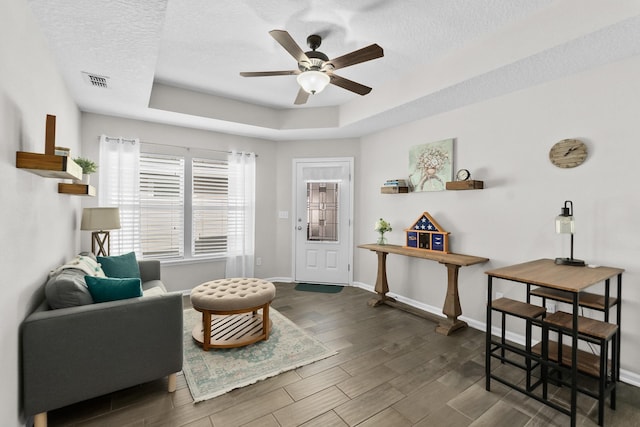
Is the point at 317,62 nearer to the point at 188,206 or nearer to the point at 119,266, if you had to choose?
the point at 119,266

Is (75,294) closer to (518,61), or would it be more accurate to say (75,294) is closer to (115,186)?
(115,186)

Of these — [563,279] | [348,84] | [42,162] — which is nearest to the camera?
[42,162]

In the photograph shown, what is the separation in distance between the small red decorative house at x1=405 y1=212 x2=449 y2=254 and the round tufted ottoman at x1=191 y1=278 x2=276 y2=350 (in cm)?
200

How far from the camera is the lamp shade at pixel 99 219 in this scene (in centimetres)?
327

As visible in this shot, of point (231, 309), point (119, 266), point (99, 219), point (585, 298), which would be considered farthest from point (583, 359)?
point (99, 219)

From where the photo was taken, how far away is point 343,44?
2768mm

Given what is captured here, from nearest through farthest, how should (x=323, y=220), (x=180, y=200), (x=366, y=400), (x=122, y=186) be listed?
(x=366, y=400), (x=122, y=186), (x=180, y=200), (x=323, y=220)

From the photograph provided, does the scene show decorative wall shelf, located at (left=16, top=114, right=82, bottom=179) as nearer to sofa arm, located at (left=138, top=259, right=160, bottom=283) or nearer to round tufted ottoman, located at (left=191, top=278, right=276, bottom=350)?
round tufted ottoman, located at (left=191, top=278, right=276, bottom=350)

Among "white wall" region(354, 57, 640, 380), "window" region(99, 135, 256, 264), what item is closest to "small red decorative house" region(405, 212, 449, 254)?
"white wall" region(354, 57, 640, 380)

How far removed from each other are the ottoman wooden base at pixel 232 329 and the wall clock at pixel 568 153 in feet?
10.1

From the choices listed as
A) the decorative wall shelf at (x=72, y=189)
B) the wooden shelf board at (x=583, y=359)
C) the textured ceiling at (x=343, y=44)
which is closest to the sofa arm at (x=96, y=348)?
the decorative wall shelf at (x=72, y=189)

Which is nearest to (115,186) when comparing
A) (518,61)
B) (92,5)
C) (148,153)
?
(148,153)

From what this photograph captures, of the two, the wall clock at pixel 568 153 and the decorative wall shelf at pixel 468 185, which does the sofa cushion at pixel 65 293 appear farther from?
the wall clock at pixel 568 153

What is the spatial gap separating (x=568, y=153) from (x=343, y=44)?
227 centimetres
